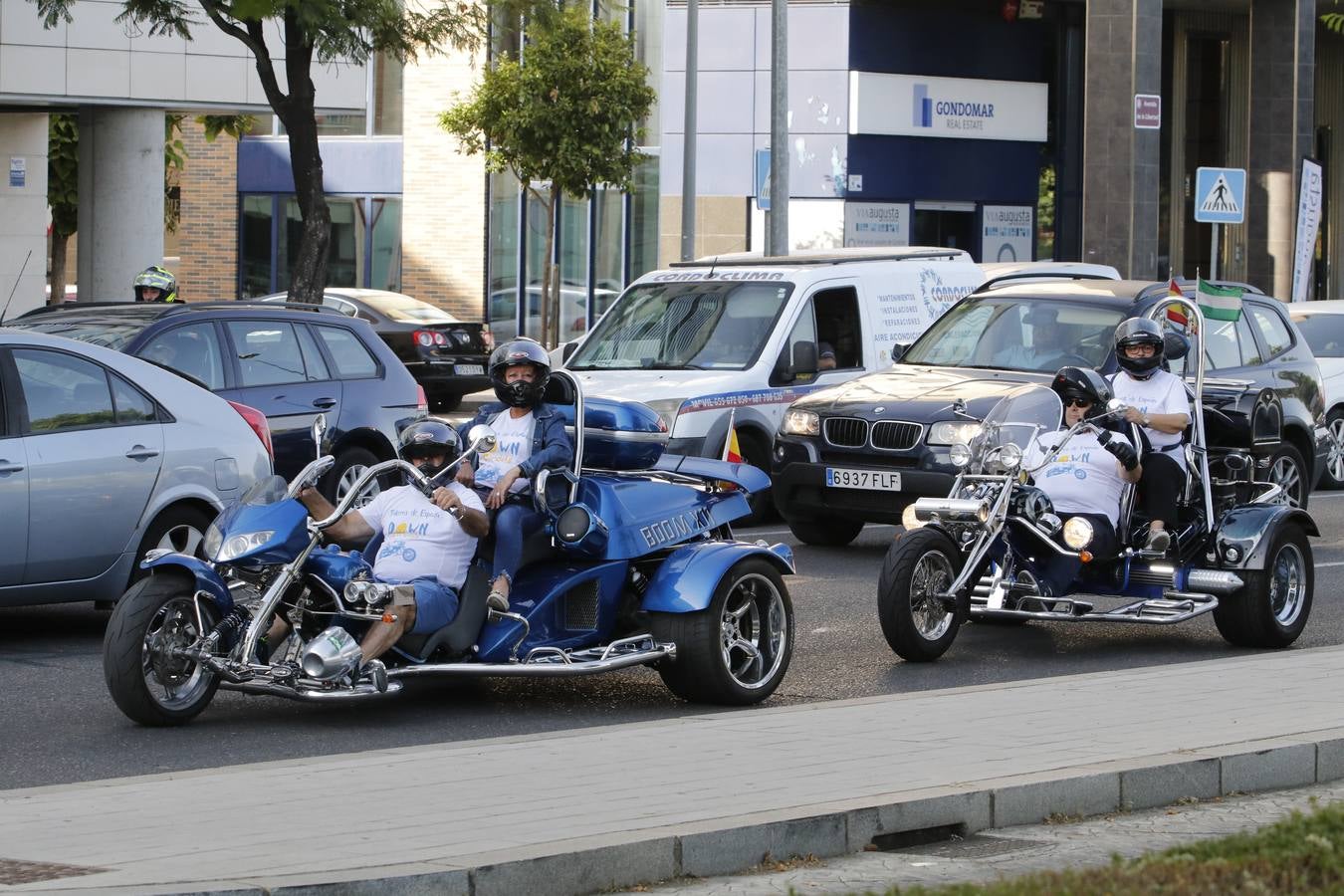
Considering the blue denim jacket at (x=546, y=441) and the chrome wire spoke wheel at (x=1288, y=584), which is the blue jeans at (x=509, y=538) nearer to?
the blue denim jacket at (x=546, y=441)

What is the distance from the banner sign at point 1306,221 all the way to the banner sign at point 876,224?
6762 millimetres

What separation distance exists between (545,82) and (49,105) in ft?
32.1

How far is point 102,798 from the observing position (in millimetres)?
6434

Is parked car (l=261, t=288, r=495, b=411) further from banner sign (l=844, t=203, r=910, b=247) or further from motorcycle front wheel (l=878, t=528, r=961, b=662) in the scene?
motorcycle front wheel (l=878, t=528, r=961, b=662)

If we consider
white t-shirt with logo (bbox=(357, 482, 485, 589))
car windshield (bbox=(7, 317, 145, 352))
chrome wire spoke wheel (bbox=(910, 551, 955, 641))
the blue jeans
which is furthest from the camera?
car windshield (bbox=(7, 317, 145, 352))

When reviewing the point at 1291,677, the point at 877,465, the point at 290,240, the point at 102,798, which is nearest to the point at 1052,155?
the point at 290,240

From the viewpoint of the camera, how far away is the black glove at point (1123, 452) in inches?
404

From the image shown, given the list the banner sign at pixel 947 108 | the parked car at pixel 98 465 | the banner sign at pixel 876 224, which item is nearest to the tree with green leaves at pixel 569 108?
the banner sign at pixel 947 108

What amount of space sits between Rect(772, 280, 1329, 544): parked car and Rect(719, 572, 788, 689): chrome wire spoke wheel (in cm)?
431

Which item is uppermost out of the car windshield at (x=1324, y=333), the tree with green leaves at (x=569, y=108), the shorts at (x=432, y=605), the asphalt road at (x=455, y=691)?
the tree with green leaves at (x=569, y=108)

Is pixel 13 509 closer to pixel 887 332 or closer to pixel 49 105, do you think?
pixel 887 332

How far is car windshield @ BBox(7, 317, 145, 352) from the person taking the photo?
1295 cm

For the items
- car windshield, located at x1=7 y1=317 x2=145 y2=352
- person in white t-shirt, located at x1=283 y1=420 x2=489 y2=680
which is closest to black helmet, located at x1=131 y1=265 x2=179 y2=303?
car windshield, located at x1=7 y1=317 x2=145 y2=352

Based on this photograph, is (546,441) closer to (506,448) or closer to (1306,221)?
(506,448)
